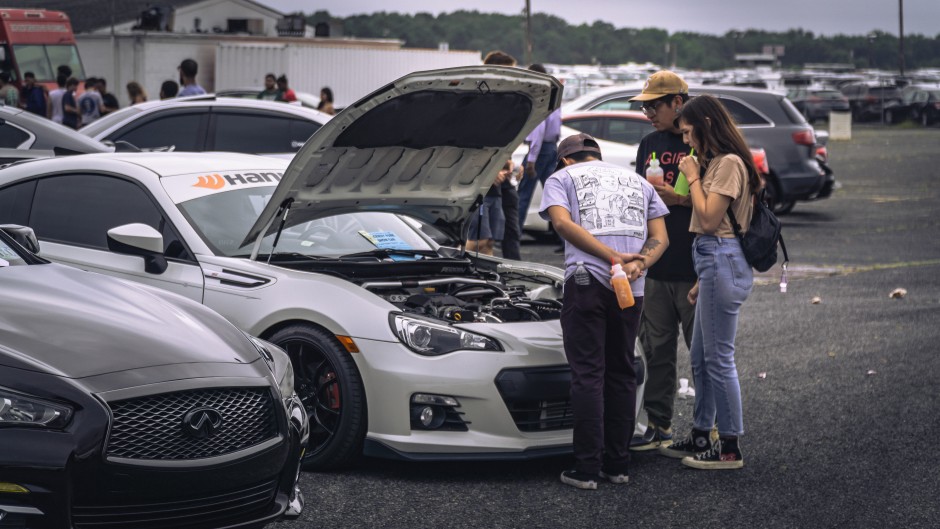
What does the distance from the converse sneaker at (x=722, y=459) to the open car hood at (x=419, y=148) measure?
193 centimetres

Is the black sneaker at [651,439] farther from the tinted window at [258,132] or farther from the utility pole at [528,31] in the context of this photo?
the utility pole at [528,31]

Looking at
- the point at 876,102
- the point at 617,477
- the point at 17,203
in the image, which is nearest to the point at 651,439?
the point at 617,477

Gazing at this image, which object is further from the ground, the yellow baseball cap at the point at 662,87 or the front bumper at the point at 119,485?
the yellow baseball cap at the point at 662,87

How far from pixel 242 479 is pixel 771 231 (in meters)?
2.94

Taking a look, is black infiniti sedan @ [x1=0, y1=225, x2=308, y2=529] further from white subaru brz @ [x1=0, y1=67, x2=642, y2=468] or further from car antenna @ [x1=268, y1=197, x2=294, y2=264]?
car antenna @ [x1=268, y1=197, x2=294, y2=264]

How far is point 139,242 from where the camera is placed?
5957 millimetres

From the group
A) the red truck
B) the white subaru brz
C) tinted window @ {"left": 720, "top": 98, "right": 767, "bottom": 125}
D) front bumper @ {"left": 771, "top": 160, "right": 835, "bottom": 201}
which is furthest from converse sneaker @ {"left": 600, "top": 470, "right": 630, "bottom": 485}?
the red truck

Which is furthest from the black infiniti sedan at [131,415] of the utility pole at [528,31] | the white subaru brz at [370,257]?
the utility pole at [528,31]

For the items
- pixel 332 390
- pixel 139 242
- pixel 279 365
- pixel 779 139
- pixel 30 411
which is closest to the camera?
pixel 30 411

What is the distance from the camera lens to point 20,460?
11.5 feet

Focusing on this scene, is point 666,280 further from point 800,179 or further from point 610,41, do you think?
point 610,41

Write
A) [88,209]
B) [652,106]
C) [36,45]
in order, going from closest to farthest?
[652,106] → [88,209] → [36,45]

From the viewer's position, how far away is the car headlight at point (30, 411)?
3.56 meters

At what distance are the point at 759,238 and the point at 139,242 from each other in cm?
295
